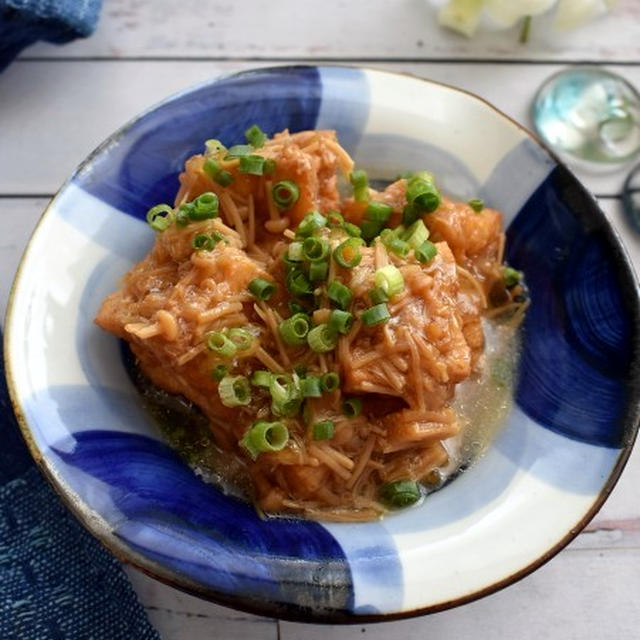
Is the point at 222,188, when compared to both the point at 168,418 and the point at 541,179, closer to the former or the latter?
the point at 168,418

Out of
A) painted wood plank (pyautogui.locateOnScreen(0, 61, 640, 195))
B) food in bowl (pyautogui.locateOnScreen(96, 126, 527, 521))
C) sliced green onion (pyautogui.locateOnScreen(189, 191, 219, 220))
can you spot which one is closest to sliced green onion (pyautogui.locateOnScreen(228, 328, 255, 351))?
food in bowl (pyautogui.locateOnScreen(96, 126, 527, 521))

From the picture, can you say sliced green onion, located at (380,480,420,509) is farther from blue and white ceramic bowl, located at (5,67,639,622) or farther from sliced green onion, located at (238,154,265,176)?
sliced green onion, located at (238,154,265,176)

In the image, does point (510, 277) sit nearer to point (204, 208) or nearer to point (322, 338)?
point (322, 338)

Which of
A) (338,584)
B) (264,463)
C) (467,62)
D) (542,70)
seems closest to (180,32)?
(467,62)

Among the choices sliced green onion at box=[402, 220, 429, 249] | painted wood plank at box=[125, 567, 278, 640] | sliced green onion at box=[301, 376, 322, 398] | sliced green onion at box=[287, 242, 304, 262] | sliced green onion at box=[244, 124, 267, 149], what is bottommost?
painted wood plank at box=[125, 567, 278, 640]

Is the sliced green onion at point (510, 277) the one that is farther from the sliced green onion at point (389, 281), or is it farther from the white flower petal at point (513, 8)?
the white flower petal at point (513, 8)
